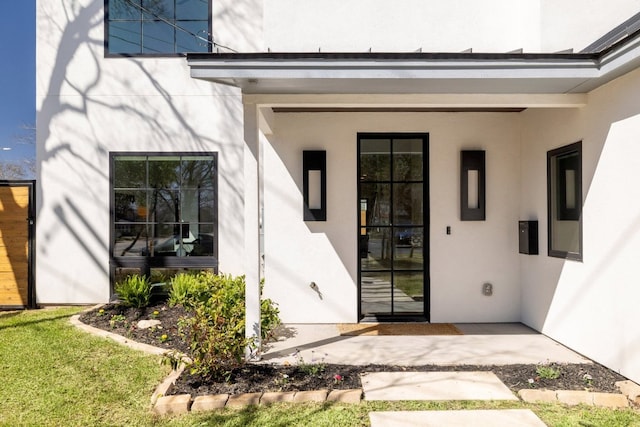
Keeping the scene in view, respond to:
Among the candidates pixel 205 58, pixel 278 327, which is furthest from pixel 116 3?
pixel 278 327

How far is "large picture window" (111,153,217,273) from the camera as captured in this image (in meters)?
7.09

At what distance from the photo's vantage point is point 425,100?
4535mm

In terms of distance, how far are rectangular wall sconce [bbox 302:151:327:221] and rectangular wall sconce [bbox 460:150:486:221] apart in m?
1.99

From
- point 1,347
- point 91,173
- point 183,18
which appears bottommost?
point 1,347

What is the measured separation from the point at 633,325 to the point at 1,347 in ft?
22.6

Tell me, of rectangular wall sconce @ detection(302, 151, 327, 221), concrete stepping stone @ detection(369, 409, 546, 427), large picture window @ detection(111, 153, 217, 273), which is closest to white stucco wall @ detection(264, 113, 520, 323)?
rectangular wall sconce @ detection(302, 151, 327, 221)

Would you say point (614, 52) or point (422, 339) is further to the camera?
point (422, 339)

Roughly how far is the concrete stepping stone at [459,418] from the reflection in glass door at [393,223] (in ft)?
9.07

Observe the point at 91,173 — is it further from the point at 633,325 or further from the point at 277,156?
the point at 633,325

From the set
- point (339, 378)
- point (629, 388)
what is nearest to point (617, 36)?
point (629, 388)

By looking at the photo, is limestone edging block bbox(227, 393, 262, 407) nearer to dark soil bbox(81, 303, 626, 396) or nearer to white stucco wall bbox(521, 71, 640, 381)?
dark soil bbox(81, 303, 626, 396)

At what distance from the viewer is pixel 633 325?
12.5ft

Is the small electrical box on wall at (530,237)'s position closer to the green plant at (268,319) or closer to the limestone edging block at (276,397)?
the green plant at (268,319)

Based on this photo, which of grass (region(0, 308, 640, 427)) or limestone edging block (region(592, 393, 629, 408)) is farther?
limestone edging block (region(592, 393, 629, 408))
